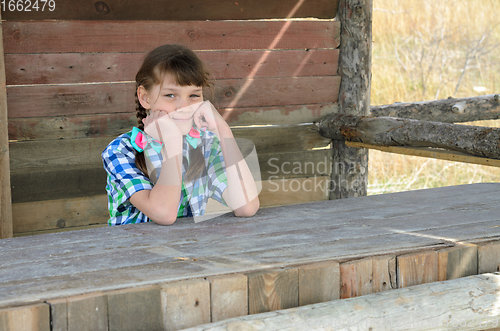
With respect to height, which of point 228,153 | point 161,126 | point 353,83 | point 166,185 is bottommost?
point 166,185

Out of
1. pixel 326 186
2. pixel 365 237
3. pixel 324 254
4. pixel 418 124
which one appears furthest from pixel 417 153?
pixel 324 254

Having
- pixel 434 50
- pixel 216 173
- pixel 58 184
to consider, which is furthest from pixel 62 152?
pixel 434 50

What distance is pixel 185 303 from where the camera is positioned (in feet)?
4.62

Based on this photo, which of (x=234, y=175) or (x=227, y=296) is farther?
(x=234, y=175)

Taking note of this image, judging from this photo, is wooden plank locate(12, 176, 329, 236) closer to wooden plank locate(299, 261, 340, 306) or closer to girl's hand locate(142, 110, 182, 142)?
girl's hand locate(142, 110, 182, 142)

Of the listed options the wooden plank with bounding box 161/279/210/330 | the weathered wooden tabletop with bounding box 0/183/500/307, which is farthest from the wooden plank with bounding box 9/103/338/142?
the wooden plank with bounding box 161/279/210/330

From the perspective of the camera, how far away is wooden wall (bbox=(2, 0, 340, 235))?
11.6 ft

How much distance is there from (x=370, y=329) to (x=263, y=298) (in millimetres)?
363

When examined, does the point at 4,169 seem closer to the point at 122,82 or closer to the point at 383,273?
the point at 122,82

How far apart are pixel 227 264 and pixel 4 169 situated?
2329 millimetres

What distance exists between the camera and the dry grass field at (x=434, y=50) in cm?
992

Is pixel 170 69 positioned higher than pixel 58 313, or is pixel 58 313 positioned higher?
pixel 170 69

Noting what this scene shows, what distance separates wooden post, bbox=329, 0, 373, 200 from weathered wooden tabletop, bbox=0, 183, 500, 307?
6.65 feet

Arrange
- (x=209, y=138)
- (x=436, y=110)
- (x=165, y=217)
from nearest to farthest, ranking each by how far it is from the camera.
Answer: (x=165, y=217) → (x=209, y=138) → (x=436, y=110)
